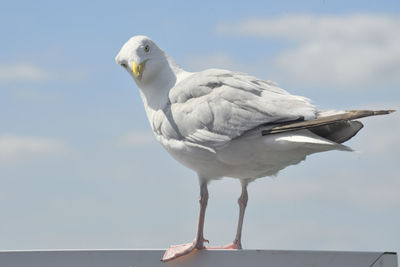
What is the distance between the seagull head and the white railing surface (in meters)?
2.63

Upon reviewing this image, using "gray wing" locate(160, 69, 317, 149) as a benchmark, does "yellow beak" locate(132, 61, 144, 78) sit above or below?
above

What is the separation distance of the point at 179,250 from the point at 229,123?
4.27 feet

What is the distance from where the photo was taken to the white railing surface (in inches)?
177

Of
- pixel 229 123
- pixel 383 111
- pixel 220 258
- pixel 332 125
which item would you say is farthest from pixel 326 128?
pixel 220 258

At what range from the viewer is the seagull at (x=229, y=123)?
5.94m

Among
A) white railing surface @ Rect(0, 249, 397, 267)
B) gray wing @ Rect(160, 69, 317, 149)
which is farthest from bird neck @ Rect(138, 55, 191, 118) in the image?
white railing surface @ Rect(0, 249, 397, 267)

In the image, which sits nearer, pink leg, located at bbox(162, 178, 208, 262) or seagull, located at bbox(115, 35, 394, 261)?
pink leg, located at bbox(162, 178, 208, 262)

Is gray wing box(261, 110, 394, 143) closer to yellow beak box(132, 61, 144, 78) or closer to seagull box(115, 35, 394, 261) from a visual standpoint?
seagull box(115, 35, 394, 261)

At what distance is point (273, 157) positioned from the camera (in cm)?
620

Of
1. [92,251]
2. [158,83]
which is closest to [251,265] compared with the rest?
[92,251]

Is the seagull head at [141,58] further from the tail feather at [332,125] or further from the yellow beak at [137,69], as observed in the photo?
the tail feather at [332,125]

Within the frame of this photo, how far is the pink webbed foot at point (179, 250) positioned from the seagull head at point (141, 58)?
1.93 m

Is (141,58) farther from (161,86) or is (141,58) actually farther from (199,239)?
(199,239)

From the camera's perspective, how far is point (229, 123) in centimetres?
621
